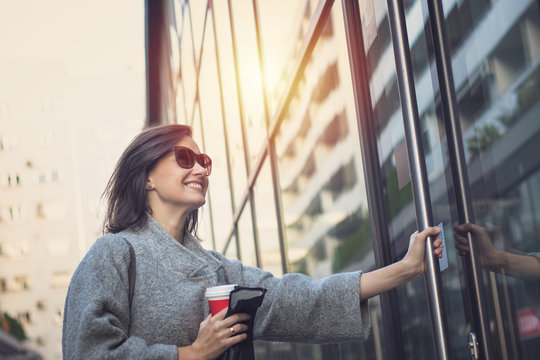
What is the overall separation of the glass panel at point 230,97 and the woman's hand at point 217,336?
3.45 m

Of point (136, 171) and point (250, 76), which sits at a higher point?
point (250, 76)

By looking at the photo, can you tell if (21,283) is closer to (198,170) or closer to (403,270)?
(198,170)

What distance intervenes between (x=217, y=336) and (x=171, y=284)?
29 centimetres

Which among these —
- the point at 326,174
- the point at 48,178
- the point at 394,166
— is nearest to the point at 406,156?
the point at 394,166

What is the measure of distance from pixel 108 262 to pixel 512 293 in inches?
46.2

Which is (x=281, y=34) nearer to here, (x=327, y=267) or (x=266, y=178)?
(x=266, y=178)

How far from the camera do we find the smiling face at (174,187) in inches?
92.0

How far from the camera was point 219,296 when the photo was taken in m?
1.90

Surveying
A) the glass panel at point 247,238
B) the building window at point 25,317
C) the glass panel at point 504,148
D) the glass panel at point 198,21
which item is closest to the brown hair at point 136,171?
Result: the glass panel at point 504,148

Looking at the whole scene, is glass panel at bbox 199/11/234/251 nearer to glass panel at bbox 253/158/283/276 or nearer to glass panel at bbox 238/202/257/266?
glass panel at bbox 238/202/257/266

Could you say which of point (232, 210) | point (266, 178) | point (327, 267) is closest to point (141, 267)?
point (327, 267)

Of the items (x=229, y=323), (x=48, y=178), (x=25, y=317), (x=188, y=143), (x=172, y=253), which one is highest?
(x=48, y=178)

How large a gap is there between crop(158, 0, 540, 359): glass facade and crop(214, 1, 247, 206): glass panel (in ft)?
2.29

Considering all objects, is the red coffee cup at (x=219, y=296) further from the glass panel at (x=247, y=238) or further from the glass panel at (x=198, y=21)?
the glass panel at (x=198, y=21)
